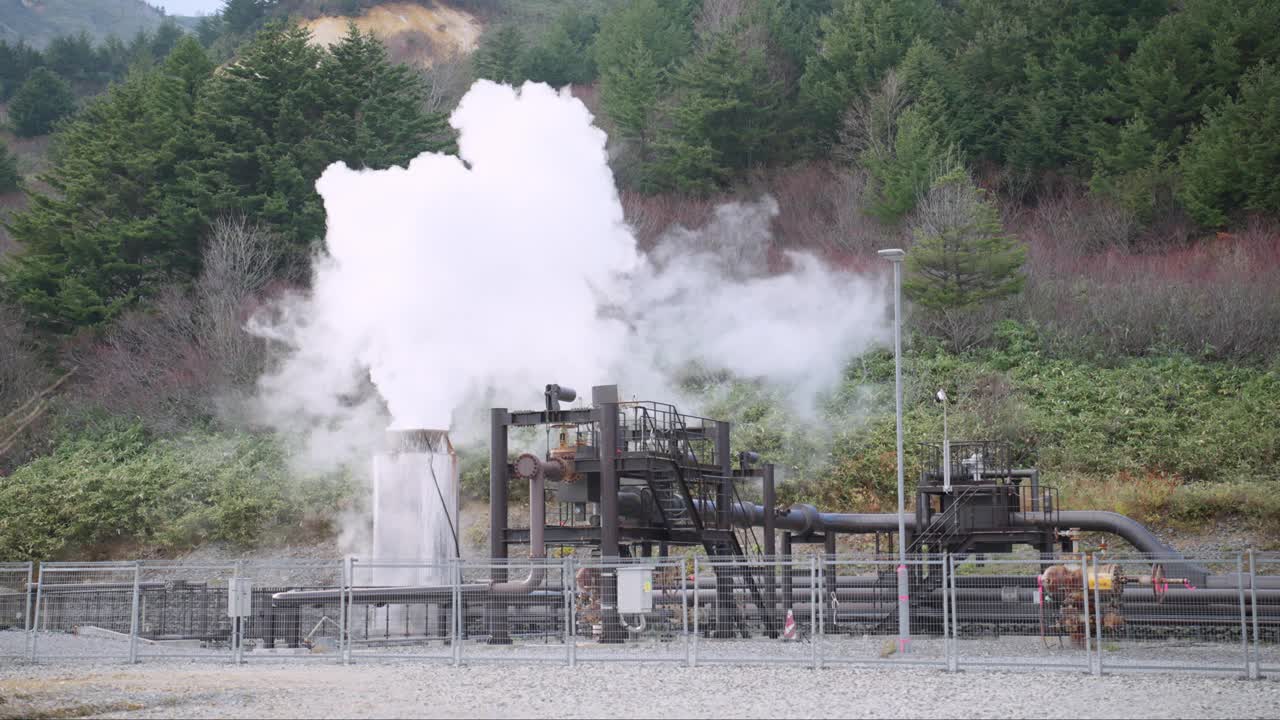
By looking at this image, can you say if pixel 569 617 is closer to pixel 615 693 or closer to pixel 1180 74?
pixel 615 693

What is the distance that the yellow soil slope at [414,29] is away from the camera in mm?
104500

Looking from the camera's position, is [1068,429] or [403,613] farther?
[1068,429]

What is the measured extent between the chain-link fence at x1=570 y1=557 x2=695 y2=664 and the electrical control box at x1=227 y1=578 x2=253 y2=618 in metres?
6.18

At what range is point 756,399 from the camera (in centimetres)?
4866

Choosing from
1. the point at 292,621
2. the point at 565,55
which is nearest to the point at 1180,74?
the point at 565,55

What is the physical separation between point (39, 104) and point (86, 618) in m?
83.7

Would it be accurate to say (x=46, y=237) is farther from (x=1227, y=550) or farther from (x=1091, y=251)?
(x=1227, y=550)

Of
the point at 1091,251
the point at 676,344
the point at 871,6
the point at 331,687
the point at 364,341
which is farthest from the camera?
the point at 871,6

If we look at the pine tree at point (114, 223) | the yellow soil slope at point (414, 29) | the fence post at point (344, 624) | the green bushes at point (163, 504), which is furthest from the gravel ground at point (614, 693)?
the yellow soil slope at point (414, 29)

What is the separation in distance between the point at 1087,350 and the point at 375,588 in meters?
31.9

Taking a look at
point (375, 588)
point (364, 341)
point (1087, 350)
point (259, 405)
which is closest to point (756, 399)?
point (1087, 350)

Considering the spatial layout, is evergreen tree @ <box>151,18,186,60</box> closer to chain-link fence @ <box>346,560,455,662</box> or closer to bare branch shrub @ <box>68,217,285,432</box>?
bare branch shrub @ <box>68,217,285,432</box>

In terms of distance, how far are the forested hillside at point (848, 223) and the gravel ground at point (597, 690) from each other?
1959 cm

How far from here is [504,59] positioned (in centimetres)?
8125
